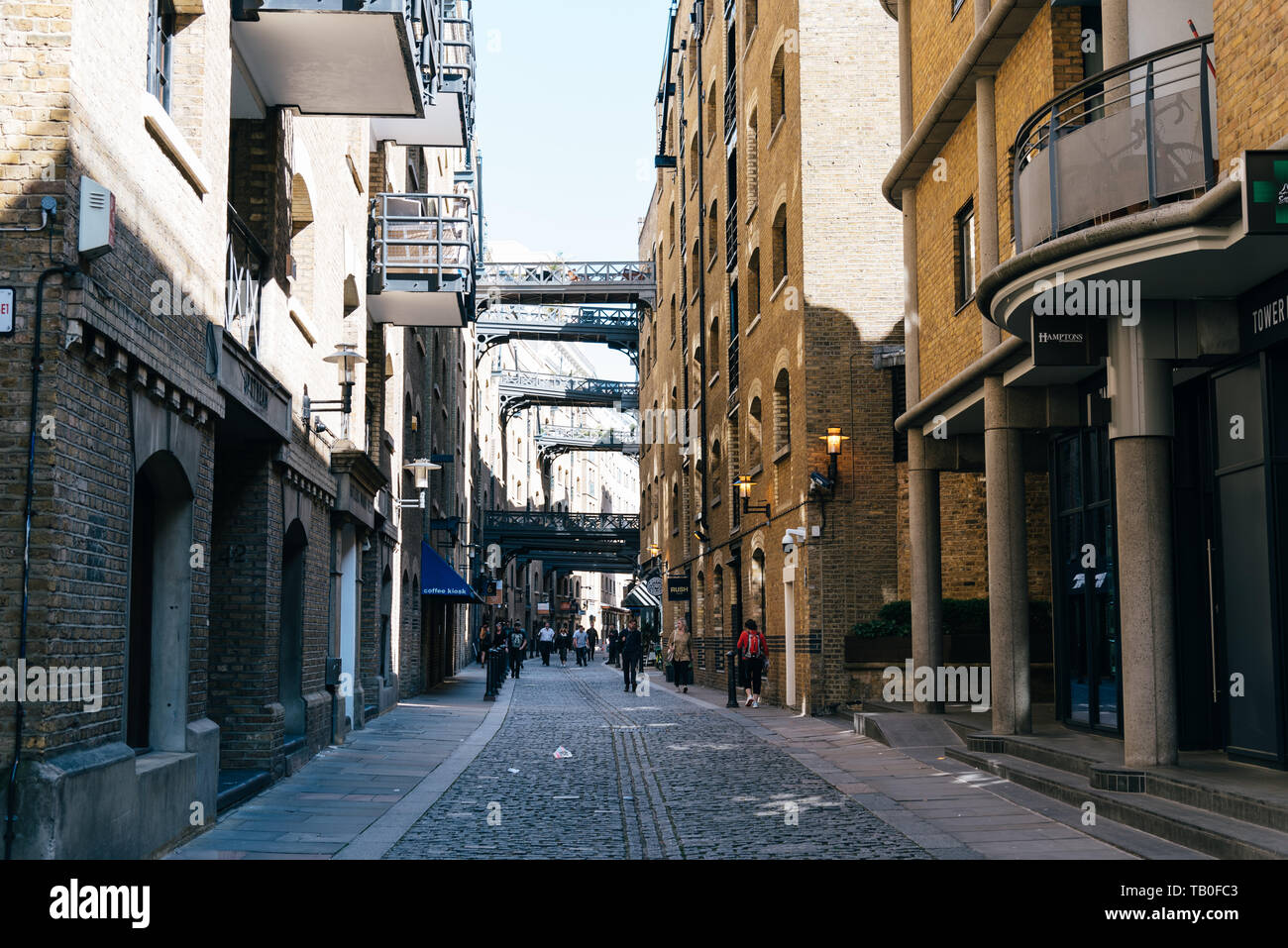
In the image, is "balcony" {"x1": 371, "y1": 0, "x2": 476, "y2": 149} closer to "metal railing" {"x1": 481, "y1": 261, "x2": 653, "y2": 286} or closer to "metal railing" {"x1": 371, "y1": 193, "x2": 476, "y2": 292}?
"metal railing" {"x1": 371, "y1": 193, "x2": 476, "y2": 292}

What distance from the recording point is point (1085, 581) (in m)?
14.0

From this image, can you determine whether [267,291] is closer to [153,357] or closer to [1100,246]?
[153,357]

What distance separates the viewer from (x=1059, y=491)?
582 inches

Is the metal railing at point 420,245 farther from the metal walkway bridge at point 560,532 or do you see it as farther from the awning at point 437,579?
the metal walkway bridge at point 560,532

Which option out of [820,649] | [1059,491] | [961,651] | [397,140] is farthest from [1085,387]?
[397,140]

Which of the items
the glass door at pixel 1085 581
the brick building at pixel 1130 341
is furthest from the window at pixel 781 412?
the glass door at pixel 1085 581

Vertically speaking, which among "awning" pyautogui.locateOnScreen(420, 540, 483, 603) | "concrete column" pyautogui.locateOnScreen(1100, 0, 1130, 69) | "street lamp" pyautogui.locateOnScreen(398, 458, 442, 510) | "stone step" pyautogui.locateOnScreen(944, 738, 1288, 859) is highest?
"concrete column" pyautogui.locateOnScreen(1100, 0, 1130, 69)

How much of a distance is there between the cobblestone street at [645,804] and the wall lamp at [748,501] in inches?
243

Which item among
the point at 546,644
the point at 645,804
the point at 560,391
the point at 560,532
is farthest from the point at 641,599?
the point at 645,804

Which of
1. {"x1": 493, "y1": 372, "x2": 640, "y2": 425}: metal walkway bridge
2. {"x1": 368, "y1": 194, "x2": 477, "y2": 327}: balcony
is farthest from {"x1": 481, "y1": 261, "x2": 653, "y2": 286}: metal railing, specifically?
{"x1": 368, "y1": 194, "x2": 477, "y2": 327}: balcony

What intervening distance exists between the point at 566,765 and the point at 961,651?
22.6 ft

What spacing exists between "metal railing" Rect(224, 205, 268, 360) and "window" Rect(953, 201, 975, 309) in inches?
316

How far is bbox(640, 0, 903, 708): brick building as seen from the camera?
20.0 m

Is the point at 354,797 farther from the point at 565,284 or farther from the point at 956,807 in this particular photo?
the point at 565,284
